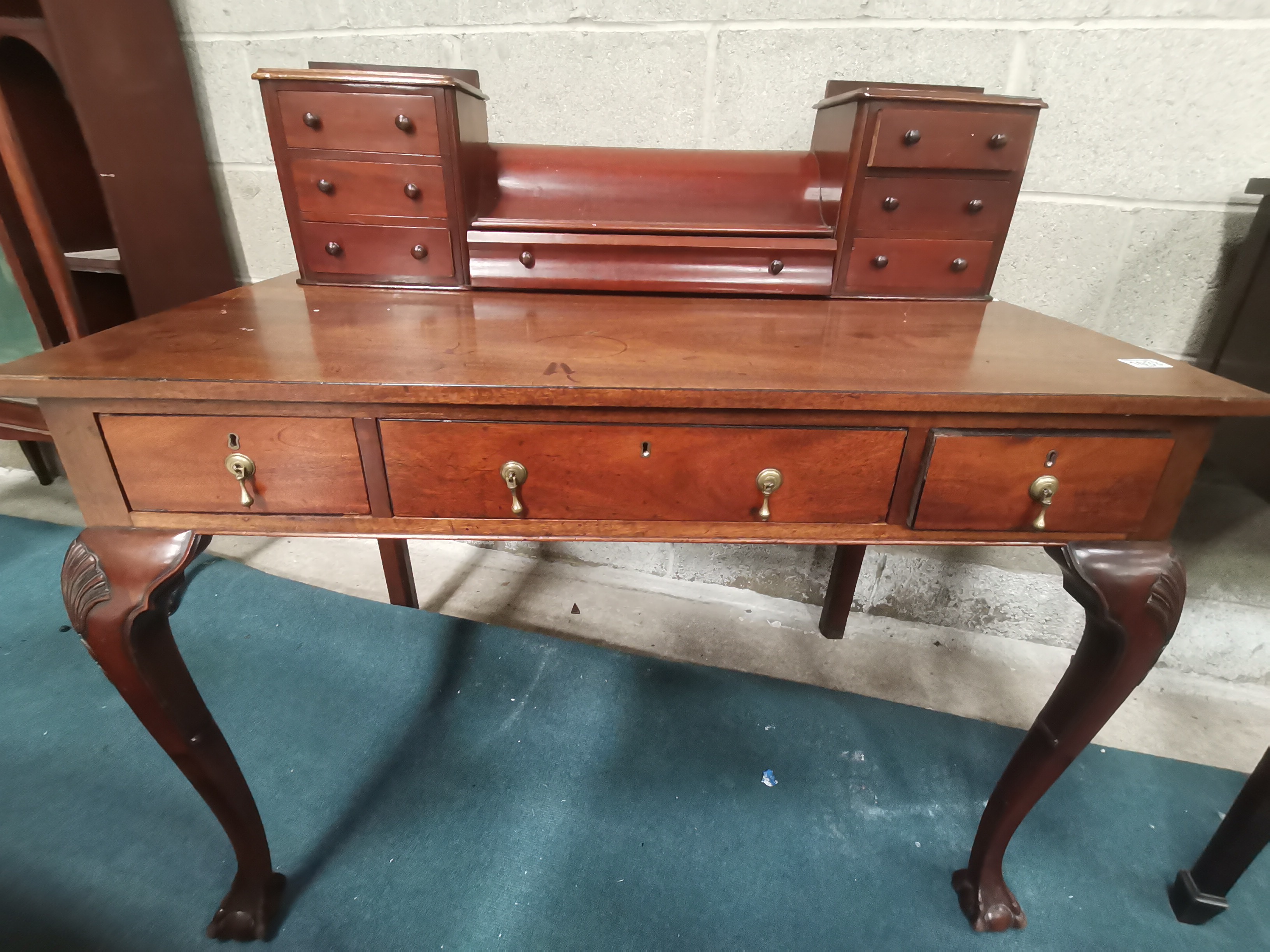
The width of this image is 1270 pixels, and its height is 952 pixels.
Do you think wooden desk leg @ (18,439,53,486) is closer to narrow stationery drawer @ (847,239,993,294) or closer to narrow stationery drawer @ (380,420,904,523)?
narrow stationery drawer @ (380,420,904,523)

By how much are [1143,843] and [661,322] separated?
51.7 inches

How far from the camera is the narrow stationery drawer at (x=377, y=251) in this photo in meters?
1.07

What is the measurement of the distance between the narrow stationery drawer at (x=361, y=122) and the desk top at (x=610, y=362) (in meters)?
0.27

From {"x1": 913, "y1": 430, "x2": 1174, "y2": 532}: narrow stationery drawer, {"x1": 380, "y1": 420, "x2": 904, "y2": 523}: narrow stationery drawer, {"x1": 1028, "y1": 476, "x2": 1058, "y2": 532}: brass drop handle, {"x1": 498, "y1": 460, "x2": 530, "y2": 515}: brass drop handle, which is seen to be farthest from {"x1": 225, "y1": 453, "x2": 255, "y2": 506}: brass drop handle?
{"x1": 1028, "y1": 476, "x2": 1058, "y2": 532}: brass drop handle

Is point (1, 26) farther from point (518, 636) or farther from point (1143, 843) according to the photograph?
point (1143, 843)

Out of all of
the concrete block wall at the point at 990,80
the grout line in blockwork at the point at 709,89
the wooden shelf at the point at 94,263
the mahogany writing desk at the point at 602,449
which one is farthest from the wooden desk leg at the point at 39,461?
the grout line in blockwork at the point at 709,89

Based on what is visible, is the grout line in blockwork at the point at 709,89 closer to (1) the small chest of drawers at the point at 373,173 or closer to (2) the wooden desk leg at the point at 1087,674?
(1) the small chest of drawers at the point at 373,173

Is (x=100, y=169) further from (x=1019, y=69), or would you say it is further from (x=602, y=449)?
(x=1019, y=69)

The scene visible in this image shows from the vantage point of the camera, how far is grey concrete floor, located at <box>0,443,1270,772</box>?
147 centimetres

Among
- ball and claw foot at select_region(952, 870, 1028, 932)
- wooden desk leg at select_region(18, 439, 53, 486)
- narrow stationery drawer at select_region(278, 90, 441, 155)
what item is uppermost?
narrow stationery drawer at select_region(278, 90, 441, 155)

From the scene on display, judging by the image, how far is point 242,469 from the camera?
0.70 metres

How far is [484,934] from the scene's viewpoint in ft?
3.32

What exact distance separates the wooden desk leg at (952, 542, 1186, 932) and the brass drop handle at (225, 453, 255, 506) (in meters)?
0.95

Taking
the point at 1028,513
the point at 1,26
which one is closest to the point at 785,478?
the point at 1028,513
